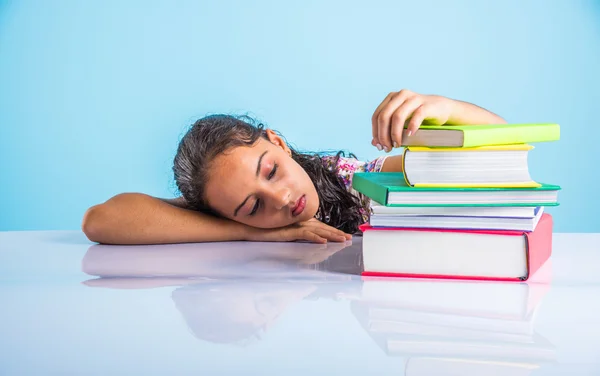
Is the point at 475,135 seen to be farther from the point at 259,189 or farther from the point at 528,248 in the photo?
the point at 259,189

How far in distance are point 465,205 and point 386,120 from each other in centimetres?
17

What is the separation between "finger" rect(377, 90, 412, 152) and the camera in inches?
41.6

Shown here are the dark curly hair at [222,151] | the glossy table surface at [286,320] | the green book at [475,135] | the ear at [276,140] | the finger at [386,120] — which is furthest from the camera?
the ear at [276,140]

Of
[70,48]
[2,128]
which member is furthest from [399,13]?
[2,128]

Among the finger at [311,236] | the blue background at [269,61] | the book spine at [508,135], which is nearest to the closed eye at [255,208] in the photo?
the finger at [311,236]

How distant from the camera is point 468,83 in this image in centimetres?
371

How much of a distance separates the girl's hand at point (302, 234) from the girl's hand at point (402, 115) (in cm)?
42

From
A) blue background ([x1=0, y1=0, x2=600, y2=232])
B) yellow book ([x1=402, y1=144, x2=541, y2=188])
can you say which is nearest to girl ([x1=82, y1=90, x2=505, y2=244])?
yellow book ([x1=402, y1=144, x2=541, y2=188])

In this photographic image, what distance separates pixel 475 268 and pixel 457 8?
292 centimetres

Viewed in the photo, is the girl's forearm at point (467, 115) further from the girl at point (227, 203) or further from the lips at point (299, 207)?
the lips at point (299, 207)

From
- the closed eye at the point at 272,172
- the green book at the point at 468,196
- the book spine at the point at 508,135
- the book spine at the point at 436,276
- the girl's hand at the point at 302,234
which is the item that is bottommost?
the girl's hand at the point at 302,234

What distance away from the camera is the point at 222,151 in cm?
158

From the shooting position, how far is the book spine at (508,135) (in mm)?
947

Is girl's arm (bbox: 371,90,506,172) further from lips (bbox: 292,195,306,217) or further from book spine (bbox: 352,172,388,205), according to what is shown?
lips (bbox: 292,195,306,217)
